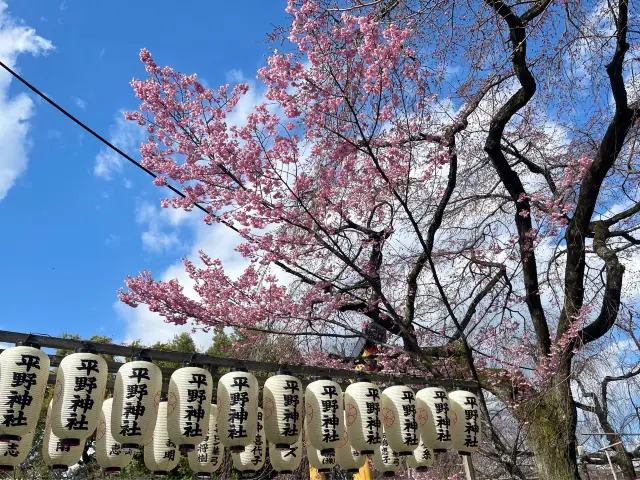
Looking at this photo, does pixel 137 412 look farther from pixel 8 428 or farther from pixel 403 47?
pixel 403 47

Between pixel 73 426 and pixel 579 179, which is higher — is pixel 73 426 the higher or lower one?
the lower one

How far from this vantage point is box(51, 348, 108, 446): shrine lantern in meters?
4.62

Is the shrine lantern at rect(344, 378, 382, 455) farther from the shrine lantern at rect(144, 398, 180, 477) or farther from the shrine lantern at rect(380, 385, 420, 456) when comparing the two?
the shrine lantern at rect(144, 398, 180, 477)

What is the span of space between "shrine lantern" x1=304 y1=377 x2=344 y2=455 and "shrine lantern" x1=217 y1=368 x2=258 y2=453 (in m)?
0.68

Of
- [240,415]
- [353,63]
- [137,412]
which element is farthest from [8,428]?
[353,63]

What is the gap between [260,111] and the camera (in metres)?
6.80

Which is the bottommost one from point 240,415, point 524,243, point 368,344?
point 240,415

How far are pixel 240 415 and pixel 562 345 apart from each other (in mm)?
4689

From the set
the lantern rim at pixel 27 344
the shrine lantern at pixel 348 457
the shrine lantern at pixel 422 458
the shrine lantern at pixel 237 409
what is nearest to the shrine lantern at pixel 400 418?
the shrine lantern at pixel 348 457

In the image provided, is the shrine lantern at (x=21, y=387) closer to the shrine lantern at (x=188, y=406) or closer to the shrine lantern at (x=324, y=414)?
the shrine lantern at (x=188, y=406)

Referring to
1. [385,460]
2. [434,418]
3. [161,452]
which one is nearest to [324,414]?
[434,418]

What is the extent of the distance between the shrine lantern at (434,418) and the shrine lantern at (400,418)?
8.0 inches

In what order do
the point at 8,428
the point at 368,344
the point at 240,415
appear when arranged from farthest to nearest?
the point at 368,344, the point at 240,415, the point at 8,428

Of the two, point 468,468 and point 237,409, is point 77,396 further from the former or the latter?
point 468,468
